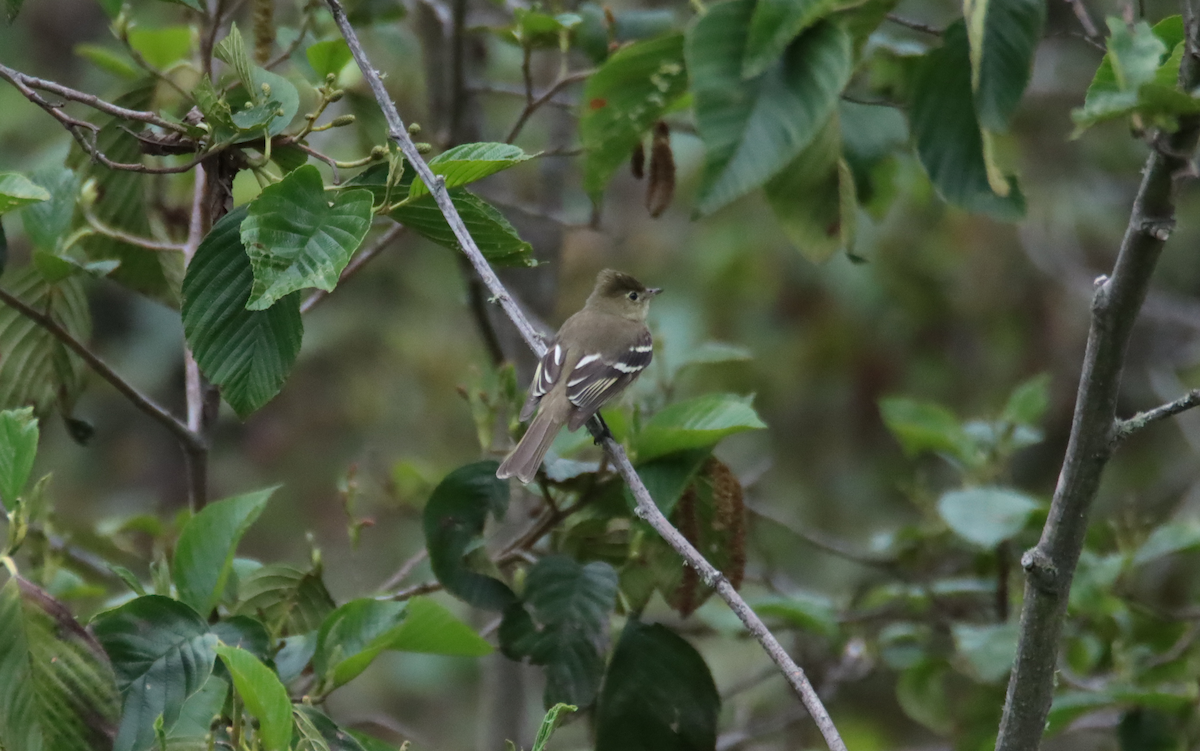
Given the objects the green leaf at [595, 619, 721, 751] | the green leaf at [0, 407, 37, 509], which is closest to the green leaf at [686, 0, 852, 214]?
the green leaf at [595, 619, 721, 751]

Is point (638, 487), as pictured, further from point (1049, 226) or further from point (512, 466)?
point (1049, 226)

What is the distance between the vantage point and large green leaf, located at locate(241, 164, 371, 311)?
1.91 meters

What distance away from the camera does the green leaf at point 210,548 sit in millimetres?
2176

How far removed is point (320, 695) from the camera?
83.8 inches

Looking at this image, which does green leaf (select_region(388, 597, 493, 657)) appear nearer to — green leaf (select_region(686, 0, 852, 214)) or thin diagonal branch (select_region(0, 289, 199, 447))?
thin diagonal branch (select_region(0, 289, 199, 447))

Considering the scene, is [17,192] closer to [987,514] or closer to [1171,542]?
[987,514]

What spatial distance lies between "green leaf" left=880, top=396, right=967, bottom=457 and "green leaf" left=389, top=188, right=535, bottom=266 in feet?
5.37

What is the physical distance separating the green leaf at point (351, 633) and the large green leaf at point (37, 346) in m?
0.92

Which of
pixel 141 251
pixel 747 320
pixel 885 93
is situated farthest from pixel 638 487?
pixel 747 320

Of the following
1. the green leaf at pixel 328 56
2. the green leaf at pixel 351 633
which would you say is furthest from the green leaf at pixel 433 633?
the green leaf at pixel 328 56

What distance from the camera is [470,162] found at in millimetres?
2031

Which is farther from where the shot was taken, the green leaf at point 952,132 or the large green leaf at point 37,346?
the green leaf at point 952,132

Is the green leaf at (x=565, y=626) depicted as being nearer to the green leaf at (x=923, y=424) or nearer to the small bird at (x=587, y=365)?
the small bird at (x=587, y=365)

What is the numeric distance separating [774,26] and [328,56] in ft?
3.19
